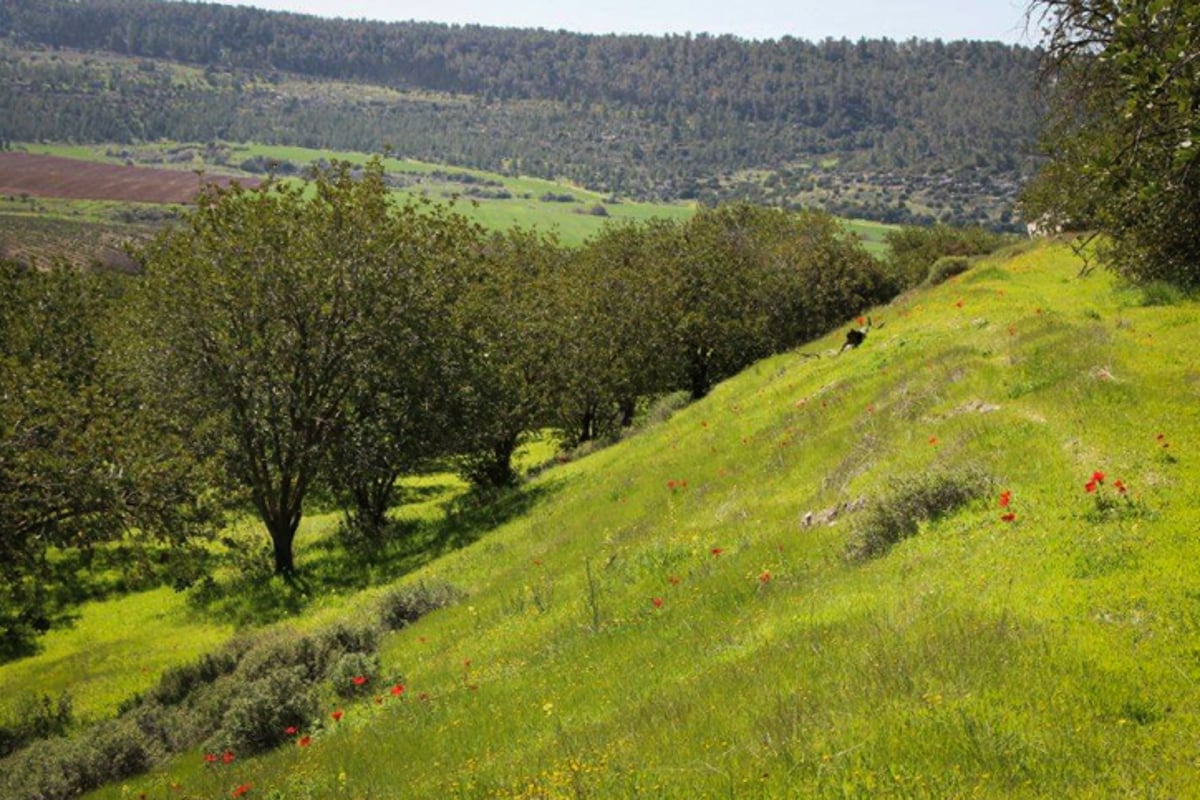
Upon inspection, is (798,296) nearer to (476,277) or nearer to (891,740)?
(476,277)

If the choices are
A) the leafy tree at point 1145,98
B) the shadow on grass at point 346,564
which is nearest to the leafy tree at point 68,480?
the shadow on grass at point 346,564

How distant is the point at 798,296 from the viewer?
66.6 metres

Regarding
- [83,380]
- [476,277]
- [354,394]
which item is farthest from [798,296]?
[83,380]

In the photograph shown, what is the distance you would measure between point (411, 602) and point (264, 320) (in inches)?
484

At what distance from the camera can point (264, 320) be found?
28.8 meters

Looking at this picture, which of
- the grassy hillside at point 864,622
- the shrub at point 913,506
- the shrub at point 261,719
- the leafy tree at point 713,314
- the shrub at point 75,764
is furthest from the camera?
the leafy tree at point 713,314

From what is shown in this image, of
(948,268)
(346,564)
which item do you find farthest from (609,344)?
(346,564)

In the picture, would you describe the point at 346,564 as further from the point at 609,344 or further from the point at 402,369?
the point at 609,344

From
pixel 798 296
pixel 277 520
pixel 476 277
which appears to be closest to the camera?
pixel 277 520

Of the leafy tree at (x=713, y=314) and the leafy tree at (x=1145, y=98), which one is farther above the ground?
the leafy tree at (x=1145, y=98)

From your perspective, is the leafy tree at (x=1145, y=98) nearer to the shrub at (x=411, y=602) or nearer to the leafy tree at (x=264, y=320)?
the shrub at (x=411, y=602)

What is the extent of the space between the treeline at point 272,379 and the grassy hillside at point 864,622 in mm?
5578

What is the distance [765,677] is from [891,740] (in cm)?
224

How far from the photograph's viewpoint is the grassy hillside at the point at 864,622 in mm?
6914
